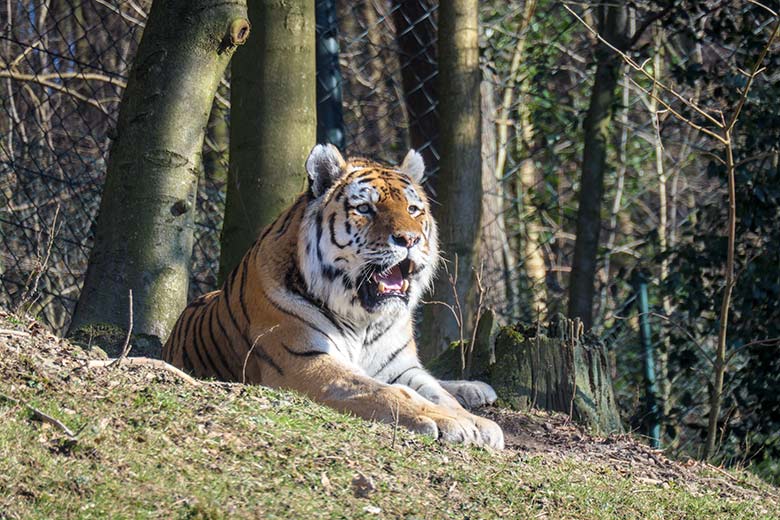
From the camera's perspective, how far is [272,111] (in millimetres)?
6211

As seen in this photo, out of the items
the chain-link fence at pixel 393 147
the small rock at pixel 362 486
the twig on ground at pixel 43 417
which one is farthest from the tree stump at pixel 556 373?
the twig on ground at pixel 43 417

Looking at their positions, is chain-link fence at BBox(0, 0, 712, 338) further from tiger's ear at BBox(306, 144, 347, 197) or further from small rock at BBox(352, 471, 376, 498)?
small rock at BBox(352, 471, 376, 498)

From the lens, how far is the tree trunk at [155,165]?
5551 mm

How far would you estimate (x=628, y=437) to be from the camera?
207 inches

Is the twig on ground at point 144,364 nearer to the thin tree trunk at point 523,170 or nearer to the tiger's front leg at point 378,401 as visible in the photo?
the tiger's front leg at point 378,401

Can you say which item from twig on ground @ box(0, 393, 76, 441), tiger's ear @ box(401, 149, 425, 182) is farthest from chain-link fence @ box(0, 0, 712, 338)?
twig on ground @ box(0, 393, 76, 441)

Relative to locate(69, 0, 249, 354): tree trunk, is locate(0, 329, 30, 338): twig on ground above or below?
below

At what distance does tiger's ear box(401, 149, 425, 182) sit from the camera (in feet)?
17.7

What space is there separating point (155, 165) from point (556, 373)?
2266 millimetres

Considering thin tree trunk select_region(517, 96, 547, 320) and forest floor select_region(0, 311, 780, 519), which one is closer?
forest floor select_region(0, 311, 780, 519)

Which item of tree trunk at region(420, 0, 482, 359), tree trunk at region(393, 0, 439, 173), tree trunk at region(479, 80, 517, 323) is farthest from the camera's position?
tree trunk at region(479, 80, 517, 323)

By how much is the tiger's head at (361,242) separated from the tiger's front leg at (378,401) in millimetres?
362

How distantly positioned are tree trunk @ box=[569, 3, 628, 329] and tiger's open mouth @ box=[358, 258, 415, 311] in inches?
115

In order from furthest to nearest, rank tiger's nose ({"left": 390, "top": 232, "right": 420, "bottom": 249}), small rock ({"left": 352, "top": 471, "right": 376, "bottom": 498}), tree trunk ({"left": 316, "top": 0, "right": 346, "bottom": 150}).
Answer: tree trunk ({"left": 316, "top": 0, "right": 346, "bottom": 150}) < tiger's nose ({"left": 390, "top": 232, "right": 420, "bottom": 249}) < small rock ({"left": 352, "top": 471, "right": 376, "bottom": 498})
